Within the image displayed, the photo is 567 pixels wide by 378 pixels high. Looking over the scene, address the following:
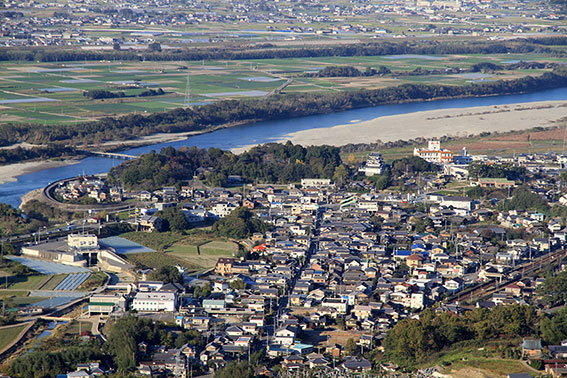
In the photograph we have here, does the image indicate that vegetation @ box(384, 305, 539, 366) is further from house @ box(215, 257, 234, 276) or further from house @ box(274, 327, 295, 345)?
house @ box(215, 257, 234, 276)

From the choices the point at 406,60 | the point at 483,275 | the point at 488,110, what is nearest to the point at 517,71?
the point at 406,60

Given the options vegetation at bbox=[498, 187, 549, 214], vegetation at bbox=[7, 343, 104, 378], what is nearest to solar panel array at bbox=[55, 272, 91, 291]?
vegetation at bbox=[7, 343, 104, 378]

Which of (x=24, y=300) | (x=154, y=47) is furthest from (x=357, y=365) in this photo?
(x=154, y=47)

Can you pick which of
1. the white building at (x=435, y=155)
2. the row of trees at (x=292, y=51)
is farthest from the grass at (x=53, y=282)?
the row of trees at (x=292, y=51)

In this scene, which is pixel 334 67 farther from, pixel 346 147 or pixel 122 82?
pixel 346 147

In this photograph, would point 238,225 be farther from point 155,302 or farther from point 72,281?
point 155,302

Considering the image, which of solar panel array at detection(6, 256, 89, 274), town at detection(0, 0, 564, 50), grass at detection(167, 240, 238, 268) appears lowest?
town at detection(0, 0, 564, 50)

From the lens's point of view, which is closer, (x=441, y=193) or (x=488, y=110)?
(x=441, y=193)
